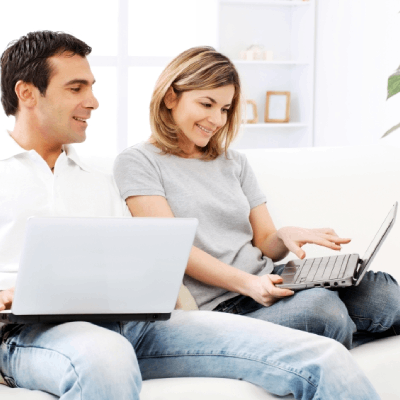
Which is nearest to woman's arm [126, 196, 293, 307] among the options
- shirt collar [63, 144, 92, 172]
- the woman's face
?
shirt collar [63, 144, 92, 172]

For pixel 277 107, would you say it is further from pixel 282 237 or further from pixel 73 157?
pixel 73 157

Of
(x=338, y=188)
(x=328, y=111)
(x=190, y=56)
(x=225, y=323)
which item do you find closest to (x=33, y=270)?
(x=225, y=323)

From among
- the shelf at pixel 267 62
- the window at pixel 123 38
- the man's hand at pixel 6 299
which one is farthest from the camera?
the shelf at pixel 267 62

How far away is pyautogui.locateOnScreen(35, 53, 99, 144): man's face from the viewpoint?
150 cm

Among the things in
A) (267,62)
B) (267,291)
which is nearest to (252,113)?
(267,62)

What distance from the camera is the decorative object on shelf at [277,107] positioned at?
4.49 meters

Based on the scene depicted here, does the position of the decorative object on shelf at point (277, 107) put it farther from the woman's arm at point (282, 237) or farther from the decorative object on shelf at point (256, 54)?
the woman's arm at point (282, 237)

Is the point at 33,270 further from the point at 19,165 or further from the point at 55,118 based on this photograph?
the point at 55,118

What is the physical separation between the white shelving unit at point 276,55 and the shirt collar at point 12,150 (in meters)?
2.87

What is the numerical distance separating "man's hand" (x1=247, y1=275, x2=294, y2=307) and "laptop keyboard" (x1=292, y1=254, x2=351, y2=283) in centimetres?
6

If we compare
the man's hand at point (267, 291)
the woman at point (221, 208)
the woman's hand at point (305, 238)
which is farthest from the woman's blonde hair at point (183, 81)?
the man's hand at point (267, 291)

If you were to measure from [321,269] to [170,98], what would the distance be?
610mm

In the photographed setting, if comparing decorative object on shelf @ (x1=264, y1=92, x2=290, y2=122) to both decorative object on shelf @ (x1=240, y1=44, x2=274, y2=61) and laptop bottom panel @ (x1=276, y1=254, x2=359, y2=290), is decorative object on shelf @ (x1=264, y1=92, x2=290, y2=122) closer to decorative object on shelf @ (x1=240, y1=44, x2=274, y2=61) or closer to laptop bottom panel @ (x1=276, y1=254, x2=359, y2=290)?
decorative object on shelf @ (x1=240, y1=44, x2=274, y2=61)

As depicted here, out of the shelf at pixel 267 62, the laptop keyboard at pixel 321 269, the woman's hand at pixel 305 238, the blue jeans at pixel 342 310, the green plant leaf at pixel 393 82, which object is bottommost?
the blue jeans at pixel 342 310
